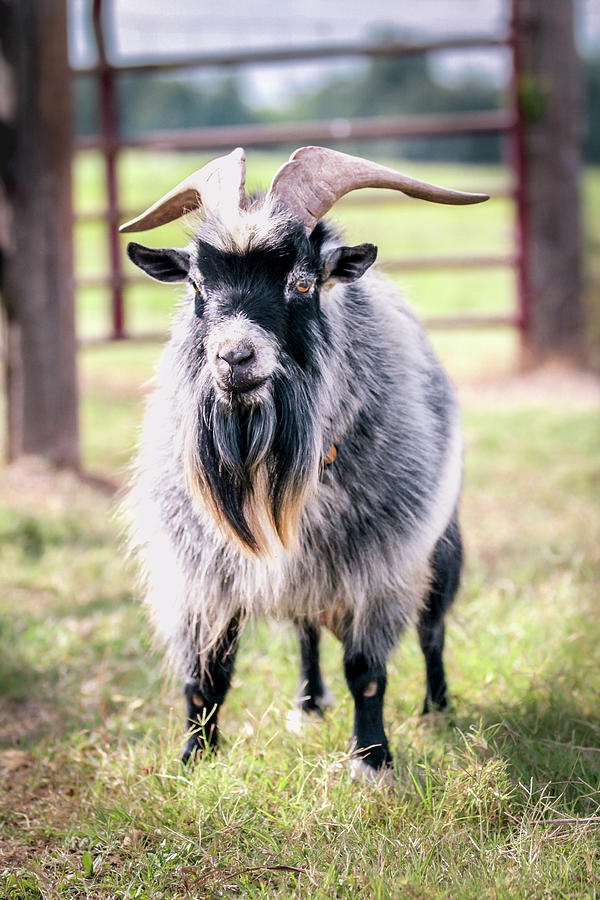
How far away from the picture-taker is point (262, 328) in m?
2.52

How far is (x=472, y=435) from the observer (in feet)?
22.8

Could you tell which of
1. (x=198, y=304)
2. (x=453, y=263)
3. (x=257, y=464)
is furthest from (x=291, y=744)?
(x=453, y=263)

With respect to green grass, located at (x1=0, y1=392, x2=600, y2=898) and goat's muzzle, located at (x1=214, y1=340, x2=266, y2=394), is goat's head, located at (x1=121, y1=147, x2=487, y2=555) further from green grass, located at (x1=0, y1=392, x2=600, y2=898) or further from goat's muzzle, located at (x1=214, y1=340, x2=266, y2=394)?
green grass, located at (x1=0, y1=392, x2=600, y2=898)

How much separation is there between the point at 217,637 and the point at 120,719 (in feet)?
2.07

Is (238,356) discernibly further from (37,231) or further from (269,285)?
(37,231)

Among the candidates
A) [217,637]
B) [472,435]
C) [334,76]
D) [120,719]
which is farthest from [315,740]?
[334,76]

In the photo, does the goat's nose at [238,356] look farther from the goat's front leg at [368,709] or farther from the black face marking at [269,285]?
the goat's front leg at [368,709]

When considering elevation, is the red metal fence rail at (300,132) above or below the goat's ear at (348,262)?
above

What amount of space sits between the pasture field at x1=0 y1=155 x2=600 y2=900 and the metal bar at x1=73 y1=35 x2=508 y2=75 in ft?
14.5

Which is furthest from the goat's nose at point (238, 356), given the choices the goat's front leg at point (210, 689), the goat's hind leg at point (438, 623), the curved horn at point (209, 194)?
the goat's hind leg at point (438, 623)

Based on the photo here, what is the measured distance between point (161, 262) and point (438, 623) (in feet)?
5.09

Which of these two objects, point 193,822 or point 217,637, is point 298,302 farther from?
point 193,822

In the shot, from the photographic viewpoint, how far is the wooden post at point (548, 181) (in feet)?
28.0

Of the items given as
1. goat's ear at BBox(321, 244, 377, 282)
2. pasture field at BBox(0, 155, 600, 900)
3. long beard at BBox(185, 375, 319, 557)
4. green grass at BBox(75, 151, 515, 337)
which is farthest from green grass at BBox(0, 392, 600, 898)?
green grass at BBox(75, 151, 515, 337)
